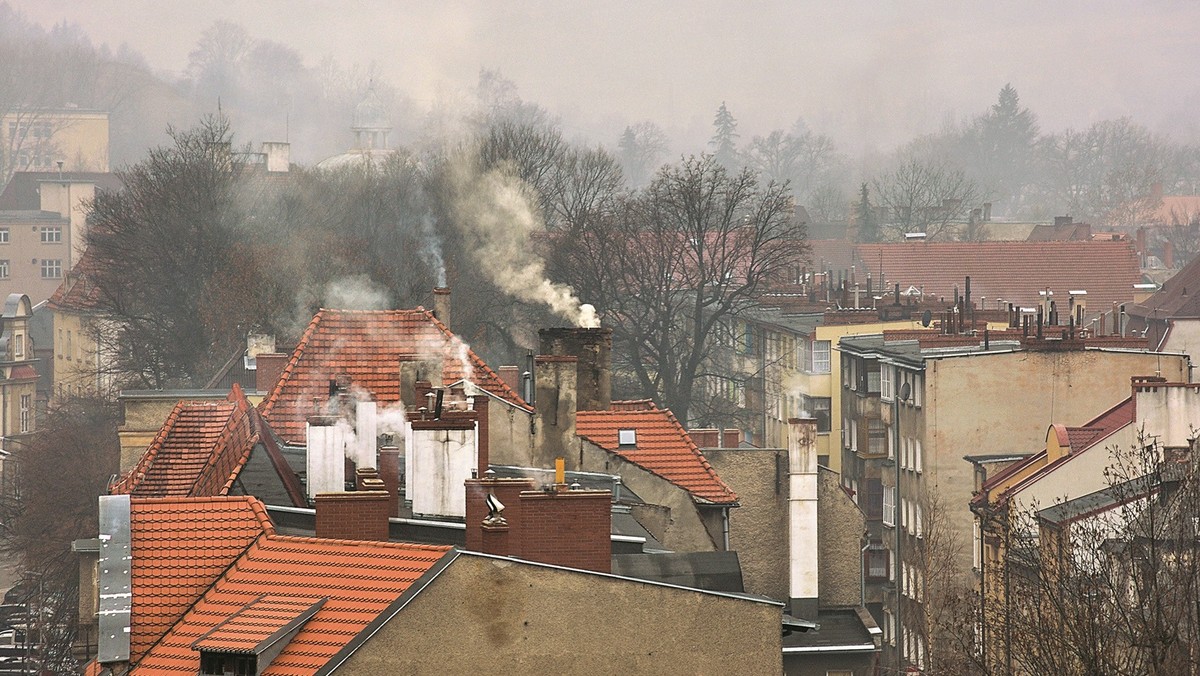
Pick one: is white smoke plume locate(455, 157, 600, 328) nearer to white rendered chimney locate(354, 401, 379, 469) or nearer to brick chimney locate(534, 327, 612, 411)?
brick chimney locate(534, 327, 612, 411)

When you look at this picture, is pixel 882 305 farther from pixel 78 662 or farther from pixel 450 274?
pixel 78 662

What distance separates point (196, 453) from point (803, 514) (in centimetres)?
961

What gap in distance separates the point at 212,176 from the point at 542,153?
801 inches

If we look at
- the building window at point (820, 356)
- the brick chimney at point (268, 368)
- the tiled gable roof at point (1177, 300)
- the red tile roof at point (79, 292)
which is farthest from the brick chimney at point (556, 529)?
the tiled gable roof at point (1177, 300)

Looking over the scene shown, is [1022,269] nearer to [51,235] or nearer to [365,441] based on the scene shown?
[51,235]

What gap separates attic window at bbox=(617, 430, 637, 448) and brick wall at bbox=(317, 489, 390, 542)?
13791mm

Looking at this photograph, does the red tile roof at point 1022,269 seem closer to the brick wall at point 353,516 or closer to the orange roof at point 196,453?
the orange roof at point 196,453

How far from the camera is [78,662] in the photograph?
4878 centimetres

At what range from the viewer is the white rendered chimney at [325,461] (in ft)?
100

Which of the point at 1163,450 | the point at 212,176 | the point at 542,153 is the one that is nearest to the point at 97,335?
the point at 212,176

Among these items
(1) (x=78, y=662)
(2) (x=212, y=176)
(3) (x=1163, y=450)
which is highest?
Result: (2) (x=212, y=176)

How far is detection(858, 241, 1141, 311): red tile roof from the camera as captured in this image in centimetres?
11906

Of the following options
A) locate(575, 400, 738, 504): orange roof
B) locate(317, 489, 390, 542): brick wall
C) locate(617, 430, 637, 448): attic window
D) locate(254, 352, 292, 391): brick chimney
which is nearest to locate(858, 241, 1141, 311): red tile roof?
locate(254, 352, 292, 391): brick chimney

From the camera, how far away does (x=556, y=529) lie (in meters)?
24.7
